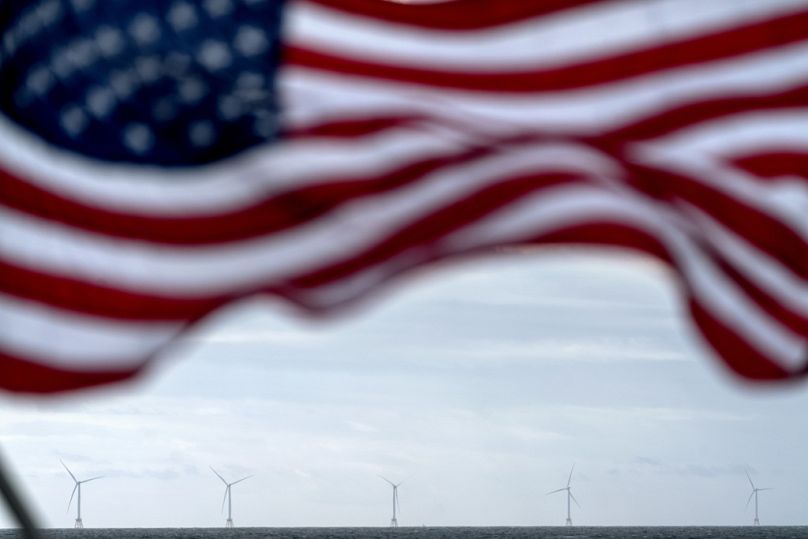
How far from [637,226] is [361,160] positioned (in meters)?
2.14

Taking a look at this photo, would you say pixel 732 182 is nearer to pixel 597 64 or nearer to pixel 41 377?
pixel 597 64

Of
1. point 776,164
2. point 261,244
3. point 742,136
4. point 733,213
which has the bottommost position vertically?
point 261,244

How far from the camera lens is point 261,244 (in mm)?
12992

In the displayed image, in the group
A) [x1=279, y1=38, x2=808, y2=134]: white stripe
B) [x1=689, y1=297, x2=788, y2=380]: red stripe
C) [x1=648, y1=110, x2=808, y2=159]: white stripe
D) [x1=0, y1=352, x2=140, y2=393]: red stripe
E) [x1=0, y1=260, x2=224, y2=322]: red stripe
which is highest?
[x1=279, y1=38, x2=808, y2=134]: white stripe

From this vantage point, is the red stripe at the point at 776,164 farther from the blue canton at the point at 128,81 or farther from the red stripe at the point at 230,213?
the blue canton at the point at 128,81

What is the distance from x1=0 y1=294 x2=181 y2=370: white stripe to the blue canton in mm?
1317

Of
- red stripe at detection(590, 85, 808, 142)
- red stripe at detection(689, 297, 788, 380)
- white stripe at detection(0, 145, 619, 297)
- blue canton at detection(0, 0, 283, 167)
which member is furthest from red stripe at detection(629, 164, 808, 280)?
blue canton at detection(0, 0, 283, 167)

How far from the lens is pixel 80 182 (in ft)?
42.9

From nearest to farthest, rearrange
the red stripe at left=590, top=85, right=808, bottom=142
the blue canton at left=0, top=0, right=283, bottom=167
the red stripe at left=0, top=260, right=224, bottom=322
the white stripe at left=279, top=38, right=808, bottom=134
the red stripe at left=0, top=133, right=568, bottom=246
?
the red stripe at left=0, top=260, right=224, bottom=322, the red stripe at left=0, top=133, right=568, bottom=246, the blue canton at left=0, top=0, right=283, bottom=167, the red stripe at left=590, top=85, right=808, bottom=142, the white stripe at left=279, top=38, right=808, bottom=134

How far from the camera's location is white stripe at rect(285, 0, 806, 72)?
44.8ft

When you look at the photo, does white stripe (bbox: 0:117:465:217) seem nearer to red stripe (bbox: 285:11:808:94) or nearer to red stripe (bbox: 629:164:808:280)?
red stripe (bbox: 285:11:808:94)

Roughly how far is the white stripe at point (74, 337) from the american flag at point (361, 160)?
0.6 inches

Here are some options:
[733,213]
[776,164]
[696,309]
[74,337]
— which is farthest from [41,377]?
[776,164]

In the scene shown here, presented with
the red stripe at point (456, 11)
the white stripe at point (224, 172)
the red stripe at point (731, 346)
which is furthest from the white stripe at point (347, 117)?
the red stripe at point (731, 346)
